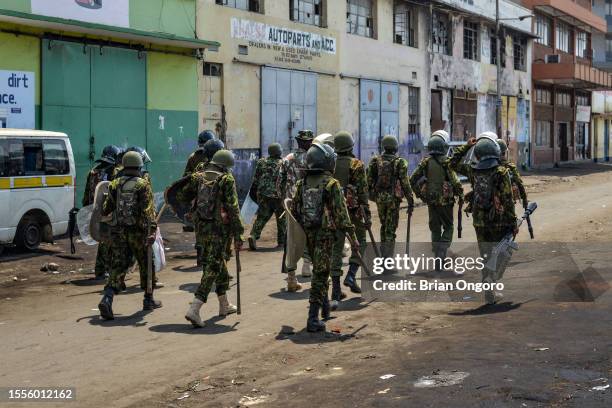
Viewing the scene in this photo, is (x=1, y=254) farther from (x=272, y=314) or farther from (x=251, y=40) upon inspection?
(x=251, y=40)

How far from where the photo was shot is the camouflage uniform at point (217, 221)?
8836 millimetres

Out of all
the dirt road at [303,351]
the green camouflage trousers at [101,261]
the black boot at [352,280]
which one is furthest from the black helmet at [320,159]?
Answer: the green camouflage trousers at [101,261]

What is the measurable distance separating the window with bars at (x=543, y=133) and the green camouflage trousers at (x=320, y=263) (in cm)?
4171

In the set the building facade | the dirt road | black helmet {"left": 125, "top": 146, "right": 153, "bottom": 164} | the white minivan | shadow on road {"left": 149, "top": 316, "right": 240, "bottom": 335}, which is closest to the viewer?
the dirt road

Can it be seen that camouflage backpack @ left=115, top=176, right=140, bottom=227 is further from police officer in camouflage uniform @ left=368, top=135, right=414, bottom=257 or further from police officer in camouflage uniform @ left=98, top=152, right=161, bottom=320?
police officer in camouflage uniform @ left=368, top=135, right=414, bottom=257

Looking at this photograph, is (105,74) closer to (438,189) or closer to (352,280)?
(438,189)

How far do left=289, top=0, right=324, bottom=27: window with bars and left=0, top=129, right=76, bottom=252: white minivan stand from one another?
1238 centimetres

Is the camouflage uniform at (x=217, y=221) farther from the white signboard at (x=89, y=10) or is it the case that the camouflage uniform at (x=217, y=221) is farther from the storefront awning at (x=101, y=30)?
the white signboard at (x=89, y=10)

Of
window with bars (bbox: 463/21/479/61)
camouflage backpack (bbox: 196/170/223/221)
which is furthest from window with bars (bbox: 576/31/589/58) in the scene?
camouflage backpack (bbox: 196/170/223/221)

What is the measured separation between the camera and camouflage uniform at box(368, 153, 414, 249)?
38.1ft

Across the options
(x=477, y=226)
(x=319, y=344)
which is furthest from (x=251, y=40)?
(x=319, y=344)

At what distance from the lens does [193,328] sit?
28.7 feet

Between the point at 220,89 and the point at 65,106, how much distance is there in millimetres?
5408

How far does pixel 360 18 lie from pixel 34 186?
17.7m
